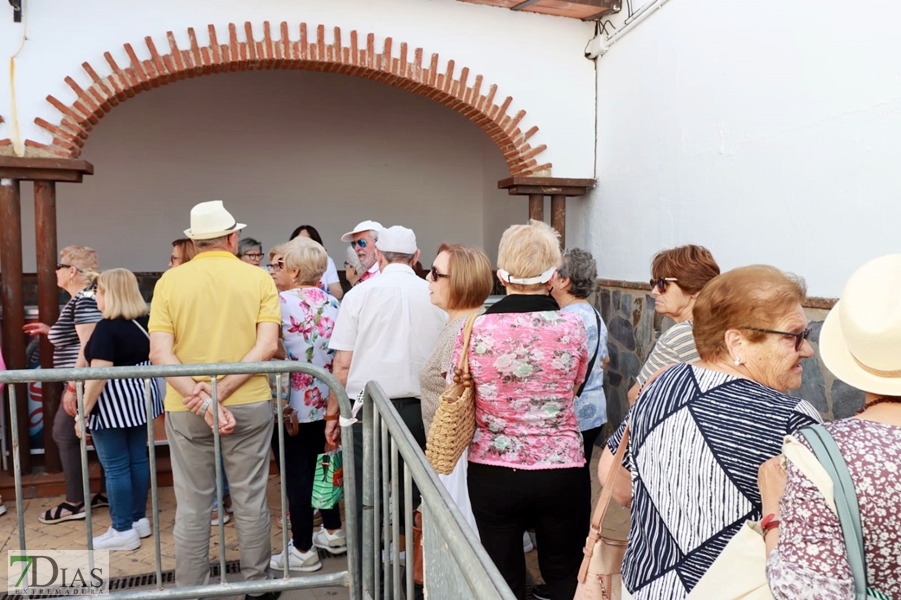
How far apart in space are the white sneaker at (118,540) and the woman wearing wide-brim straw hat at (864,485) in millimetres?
3866

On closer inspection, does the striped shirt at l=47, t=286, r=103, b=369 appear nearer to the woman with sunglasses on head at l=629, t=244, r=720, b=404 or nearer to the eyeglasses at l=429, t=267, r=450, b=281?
the eyeglasses at l=429, t=267, r=450, b=281

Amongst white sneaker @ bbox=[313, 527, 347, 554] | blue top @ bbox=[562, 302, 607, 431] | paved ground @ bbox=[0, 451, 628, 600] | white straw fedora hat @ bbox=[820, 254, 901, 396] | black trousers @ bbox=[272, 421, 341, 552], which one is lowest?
paved ground @ bbox=[0, 451, 628, 600]

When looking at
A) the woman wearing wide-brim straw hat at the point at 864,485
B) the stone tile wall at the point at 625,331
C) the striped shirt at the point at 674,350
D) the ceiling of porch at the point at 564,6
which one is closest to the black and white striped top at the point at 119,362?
the striped shirt at the point at 674,350

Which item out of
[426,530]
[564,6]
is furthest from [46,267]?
[564,6]

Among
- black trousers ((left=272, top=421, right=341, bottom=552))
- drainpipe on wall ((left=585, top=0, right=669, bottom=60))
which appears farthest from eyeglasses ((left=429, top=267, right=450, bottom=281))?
drainpipe on wall ((left=585, top=0, right=669, bottom=60))

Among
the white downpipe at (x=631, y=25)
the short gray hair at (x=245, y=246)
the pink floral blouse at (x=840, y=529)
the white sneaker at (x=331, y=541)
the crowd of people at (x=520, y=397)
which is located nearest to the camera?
the pink floral blouse at (x=840, y=529)

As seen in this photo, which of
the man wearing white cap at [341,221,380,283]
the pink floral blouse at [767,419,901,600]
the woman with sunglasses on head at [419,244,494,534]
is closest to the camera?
the pink floral blouse at [767,419,901,600]

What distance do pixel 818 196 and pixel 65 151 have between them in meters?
5.07

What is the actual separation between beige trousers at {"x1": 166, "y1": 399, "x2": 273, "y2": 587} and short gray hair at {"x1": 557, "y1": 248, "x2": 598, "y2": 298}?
Answer: 1.67 metres

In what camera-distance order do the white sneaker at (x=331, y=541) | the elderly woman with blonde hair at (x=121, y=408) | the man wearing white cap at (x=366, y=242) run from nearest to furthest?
the elderly woman with blonde hair at (x=121, y=408) < the white sneaker at (x=331, y=541) < the man wearing white cap at (x=366, y=242)

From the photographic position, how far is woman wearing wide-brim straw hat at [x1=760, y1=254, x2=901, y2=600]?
1039 mm

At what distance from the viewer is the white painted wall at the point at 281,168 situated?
820 cm

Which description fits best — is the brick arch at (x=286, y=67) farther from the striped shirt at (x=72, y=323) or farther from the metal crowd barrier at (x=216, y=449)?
the metal crowd barrier at (x=216, y=449)

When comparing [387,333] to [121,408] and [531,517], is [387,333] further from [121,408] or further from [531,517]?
[121,408]
